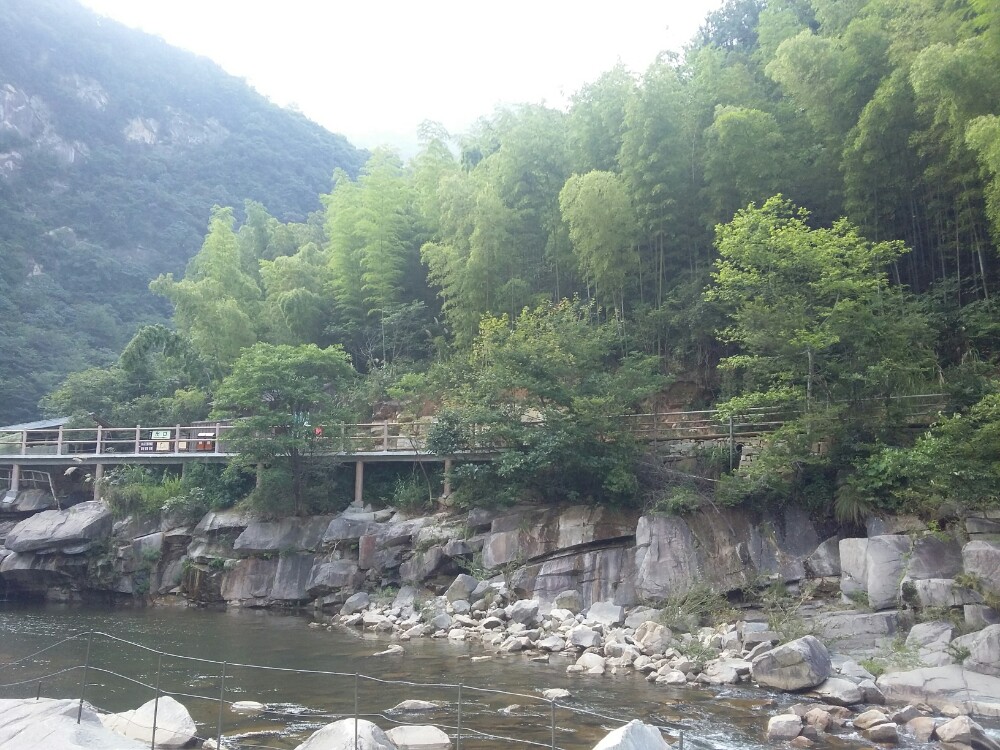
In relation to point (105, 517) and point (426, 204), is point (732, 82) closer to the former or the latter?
point (426, 204)

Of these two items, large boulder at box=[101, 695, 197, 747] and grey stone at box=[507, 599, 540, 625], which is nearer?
large boulder at box=[101, 695, 197, 747]

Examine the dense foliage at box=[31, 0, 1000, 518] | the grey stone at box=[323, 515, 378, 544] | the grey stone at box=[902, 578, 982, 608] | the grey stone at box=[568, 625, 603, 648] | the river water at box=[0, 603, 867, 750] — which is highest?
the dense foliage at box=[31, 0, 1000, 518]

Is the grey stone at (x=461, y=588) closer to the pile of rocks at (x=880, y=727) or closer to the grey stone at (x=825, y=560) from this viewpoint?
the grey stone at (x=825, y=560)

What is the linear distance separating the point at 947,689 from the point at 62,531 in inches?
828

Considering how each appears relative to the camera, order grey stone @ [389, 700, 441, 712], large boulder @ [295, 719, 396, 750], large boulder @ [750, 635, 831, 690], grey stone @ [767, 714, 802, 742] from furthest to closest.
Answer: large boulder @ [750, 635, 831, 690] < grey stone @ [389, 700, 441, 712] < grey stone @ [767, 714, 802, 742] < large boulder @ [295, 719, 396, 750]

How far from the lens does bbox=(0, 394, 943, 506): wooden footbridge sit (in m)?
17.9

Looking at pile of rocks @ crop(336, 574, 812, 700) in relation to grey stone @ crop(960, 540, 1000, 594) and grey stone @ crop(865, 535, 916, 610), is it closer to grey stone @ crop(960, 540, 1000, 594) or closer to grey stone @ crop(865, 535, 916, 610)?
grey stone @ crop(865, 535, 916, 610)

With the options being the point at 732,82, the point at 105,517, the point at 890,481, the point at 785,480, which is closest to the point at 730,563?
the point at 785,480

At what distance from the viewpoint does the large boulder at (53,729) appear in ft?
22.5

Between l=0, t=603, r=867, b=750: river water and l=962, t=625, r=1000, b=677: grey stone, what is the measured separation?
2455mm

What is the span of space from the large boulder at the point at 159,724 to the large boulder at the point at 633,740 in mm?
4128

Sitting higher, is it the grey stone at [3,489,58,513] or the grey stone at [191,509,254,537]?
the grey stone at [3,489,58,513]

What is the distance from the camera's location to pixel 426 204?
96.8 ft

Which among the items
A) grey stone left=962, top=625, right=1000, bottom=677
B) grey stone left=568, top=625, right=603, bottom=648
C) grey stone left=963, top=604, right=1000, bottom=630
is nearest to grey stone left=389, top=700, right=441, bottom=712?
grey stone left=568, top=625, right=603, bottom=648
